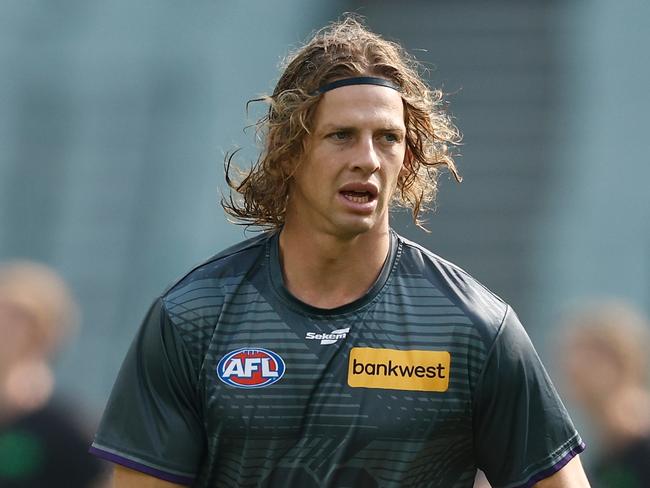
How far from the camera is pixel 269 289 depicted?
12.2 ft

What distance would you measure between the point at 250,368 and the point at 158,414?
283 mm

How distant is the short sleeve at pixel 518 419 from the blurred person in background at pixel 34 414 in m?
2.61

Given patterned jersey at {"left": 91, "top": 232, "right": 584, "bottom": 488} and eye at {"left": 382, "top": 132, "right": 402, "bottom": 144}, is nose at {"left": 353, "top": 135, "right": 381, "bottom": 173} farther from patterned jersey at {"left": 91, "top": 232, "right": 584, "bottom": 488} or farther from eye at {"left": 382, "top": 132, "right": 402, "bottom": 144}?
patterned jersey at {"left": 91, "top": 232, "right": 584, "bottom": 488}

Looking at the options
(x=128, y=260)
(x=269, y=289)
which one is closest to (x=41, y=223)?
(x=128, y=260)

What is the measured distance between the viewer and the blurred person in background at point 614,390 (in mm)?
5875

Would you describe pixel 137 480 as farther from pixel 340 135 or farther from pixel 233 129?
pixel 233 129

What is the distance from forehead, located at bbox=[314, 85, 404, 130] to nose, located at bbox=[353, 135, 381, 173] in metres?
0.05

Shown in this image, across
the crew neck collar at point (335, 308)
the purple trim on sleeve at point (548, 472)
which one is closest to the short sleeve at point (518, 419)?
the purple trim on sleeve at point (548, 472)

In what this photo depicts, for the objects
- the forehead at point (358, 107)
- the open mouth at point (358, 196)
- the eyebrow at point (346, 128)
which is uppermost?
the forehead at point (358, 107)

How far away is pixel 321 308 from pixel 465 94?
8.10m

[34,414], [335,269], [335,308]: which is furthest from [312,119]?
[34,414]

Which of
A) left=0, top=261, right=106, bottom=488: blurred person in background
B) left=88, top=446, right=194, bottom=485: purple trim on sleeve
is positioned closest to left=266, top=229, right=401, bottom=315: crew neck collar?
left=88, top=446, right=194, bottom=485: purple trim on sleeve

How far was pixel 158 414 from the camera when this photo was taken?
3631 millimetres

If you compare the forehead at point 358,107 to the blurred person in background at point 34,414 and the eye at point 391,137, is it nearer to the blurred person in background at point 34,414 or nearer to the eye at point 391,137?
the eye at point 391,137
